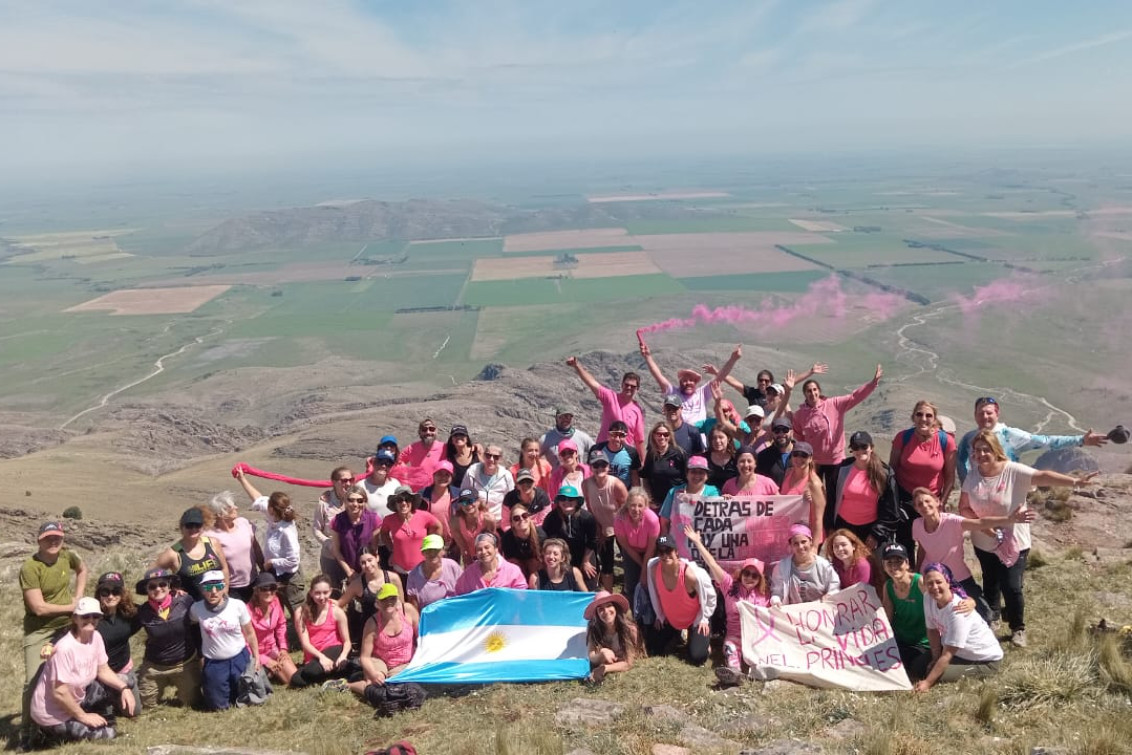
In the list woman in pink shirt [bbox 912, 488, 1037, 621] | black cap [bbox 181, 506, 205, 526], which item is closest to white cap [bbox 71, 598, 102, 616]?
black cap [bbox 181, 506, 205, 526]

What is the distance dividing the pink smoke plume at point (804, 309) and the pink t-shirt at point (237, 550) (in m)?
117

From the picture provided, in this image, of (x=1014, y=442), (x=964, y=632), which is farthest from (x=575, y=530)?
(x=1014, y=442)

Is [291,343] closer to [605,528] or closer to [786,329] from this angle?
[786,329]

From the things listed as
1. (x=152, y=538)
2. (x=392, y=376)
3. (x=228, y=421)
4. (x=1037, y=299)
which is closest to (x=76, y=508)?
(x=152, y=538)

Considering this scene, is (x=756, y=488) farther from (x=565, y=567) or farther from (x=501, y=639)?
(x=501, y=639)

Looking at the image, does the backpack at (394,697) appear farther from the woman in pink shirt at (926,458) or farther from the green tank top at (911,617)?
the woman in pink shirt at (926,458)

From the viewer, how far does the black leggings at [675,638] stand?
994 centimetres

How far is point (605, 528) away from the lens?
11.5 m

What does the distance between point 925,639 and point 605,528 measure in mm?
4443

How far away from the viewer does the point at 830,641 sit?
371 inches

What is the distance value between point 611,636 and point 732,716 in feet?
6.50

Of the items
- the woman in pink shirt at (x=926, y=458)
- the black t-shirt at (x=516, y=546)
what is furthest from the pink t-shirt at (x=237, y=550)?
the woman in pink shirt at (x=926, y=458)

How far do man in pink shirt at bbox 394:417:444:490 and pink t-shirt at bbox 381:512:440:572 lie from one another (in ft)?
6.29

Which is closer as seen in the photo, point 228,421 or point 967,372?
point 228,421
